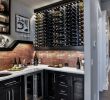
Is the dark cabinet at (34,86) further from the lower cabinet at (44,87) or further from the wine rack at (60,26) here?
the wine rack at (60,26)

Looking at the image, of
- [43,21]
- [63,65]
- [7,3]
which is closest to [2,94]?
[63,65]

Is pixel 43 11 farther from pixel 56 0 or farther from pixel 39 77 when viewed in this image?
pixel 39 77

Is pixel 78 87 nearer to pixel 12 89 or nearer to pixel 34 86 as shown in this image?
→ pixel 34 86

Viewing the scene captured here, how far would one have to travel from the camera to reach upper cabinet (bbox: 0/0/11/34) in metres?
3.44

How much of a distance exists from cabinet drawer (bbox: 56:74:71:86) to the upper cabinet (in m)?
1.69

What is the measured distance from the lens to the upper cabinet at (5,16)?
3.44 metres

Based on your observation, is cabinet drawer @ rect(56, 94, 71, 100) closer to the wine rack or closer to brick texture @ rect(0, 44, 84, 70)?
brick texture @ rect(0, 44, 84, 70)

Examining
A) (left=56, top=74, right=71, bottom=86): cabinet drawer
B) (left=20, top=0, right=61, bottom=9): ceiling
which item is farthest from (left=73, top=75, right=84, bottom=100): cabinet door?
(left=20, top=0, right=61, bottom=9): ceiling

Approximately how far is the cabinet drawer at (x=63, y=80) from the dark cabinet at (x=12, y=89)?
34.8 inches

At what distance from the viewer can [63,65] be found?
406cm

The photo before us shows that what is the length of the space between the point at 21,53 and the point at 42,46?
0.68m

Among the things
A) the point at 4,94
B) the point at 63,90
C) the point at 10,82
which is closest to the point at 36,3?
the point at 10,82

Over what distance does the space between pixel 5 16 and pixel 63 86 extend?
2.21 meters

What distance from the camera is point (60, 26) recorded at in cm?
392
